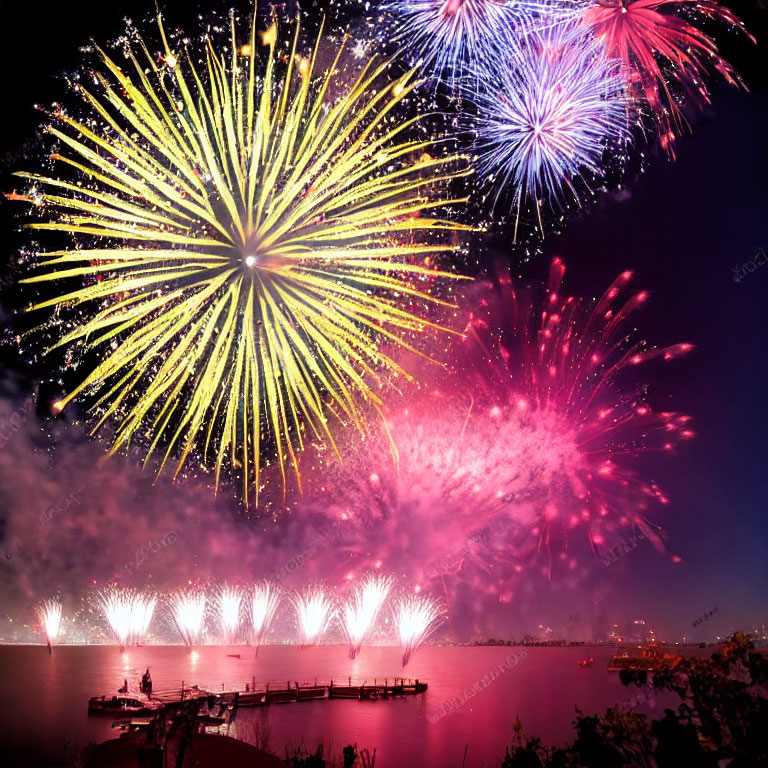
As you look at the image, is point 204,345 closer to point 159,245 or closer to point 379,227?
point 159,245

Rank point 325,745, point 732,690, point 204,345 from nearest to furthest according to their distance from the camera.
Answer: point 732,690, point 204,345, point 325,745

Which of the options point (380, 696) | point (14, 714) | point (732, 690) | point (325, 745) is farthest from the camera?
point (380, 696)

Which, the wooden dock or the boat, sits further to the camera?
the wooden dock

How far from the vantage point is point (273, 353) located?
22781 millimetres

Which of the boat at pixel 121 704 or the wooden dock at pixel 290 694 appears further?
the wooden dock at pixel 290 694

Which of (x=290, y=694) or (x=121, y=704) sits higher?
(x=290, y=694)

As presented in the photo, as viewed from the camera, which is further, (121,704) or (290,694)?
(290,694)

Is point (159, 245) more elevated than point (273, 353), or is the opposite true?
point (159, 245)

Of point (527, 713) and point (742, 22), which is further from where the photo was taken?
point (527, 713)

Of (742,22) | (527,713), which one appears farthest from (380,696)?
(742,22)

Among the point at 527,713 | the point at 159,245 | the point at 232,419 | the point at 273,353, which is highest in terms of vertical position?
the point at 159,245

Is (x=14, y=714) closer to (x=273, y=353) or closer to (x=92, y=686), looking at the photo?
(x=92, y=686)

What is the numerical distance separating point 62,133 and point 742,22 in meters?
19.5

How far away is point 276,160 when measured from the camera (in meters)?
19.9
